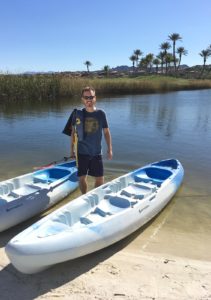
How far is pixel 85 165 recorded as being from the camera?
5535 millimetres

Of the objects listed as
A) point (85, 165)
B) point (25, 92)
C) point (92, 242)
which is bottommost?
point (92, 242)

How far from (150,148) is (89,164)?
6753 millimetres

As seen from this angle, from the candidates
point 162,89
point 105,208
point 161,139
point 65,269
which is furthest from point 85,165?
point 162,89

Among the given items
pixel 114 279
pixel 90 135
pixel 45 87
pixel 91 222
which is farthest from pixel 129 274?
pixel 45 87

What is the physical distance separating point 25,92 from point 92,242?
22.6 meters

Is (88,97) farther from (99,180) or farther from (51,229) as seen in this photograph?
(51,229)

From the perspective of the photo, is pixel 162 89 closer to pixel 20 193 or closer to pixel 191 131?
pixel 191 131

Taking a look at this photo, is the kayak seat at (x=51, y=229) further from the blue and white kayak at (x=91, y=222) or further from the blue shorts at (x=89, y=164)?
the blue shorts at (x=89, y=164)

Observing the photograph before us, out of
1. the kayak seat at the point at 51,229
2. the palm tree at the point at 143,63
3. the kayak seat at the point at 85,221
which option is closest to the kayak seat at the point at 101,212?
the kayak seat at the point at 85,221

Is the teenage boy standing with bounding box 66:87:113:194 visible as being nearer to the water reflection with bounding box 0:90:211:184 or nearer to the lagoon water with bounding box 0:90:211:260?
the lagoon water with bounding box 0:90:211:260

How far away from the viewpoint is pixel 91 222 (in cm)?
472

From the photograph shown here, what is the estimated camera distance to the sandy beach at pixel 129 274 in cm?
372

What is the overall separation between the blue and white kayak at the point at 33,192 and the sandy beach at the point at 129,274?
0.37 m

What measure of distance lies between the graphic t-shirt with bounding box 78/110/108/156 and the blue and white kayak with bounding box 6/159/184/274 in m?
0.70
